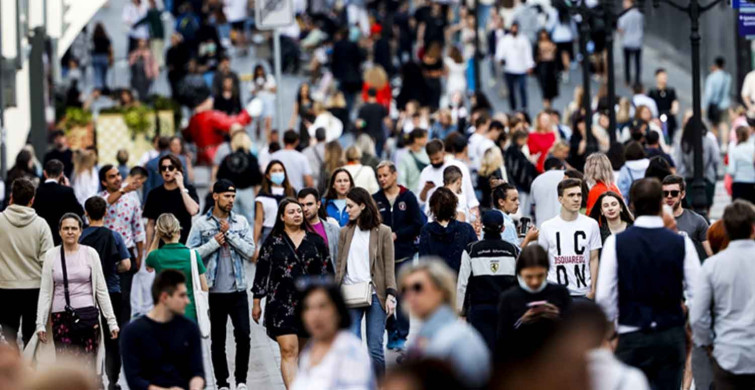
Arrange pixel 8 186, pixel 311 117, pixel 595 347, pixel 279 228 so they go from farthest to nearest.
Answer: pixel 311 117 → pixel 8 186 → pixel 279 228 → pixel 595 347

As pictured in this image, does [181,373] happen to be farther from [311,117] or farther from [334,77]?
[334,77]

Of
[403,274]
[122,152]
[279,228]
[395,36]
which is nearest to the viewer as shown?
[403,274]

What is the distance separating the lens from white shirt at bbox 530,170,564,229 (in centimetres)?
1589

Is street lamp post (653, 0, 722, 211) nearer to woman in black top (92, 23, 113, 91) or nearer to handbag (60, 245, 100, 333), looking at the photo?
handbag (60, 245, 100, 333)

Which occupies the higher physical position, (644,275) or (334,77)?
(334,77)

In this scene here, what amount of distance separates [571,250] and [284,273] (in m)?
2.09

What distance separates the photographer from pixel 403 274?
8266 mm

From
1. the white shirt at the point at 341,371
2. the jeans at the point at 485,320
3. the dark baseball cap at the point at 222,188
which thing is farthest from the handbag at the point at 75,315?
the white shirt at the point at 341,371

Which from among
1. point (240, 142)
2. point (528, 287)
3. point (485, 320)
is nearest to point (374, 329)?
point (485, 320)

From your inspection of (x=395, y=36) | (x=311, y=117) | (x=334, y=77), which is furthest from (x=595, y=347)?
(x=395, y=36)

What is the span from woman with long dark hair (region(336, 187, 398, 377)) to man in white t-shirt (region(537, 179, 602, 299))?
1485 millimetres

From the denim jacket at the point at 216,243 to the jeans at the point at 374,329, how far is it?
1.01m

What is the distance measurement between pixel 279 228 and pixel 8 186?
681cm

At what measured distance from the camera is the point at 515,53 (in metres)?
31.5
